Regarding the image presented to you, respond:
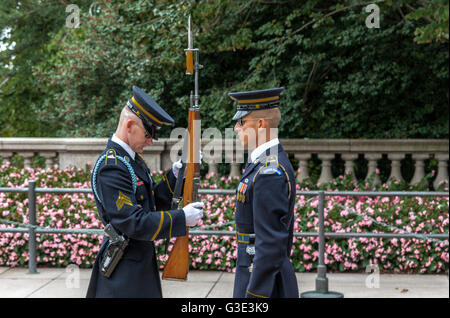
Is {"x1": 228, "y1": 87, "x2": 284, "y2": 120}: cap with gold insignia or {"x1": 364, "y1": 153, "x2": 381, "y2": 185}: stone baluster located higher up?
{"x1": 228, "y1": 87, "x2": 284, "y2": 120}: cap with gold insignia

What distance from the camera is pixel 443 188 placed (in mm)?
8812

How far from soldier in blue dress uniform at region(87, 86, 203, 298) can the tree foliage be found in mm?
Answer: 5412

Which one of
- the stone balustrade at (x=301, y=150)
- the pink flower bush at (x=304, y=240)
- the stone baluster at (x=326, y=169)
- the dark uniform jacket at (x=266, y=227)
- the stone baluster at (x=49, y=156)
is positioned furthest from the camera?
the stone baluster at (x=49, y=156)

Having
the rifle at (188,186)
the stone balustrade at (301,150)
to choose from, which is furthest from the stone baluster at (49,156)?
the rifle at (188,186)

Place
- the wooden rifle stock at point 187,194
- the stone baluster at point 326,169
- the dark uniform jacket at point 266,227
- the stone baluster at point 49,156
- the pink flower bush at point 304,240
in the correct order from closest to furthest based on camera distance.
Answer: the dark uniform jacket at point 266,227
the wooden rifle stock at point 187,194
the pink flower bush at point 304,240
the stone baluster at point 326,169
the stone baluster at point 49,156

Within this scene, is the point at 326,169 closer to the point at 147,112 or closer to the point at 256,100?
the point at 256,100

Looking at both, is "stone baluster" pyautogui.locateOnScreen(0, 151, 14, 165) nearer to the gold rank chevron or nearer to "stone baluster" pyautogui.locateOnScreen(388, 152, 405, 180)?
"stone baluster" pyautogui.locateOnScreen(388, 152, 405, 180)

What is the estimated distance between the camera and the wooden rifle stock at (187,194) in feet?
11.6

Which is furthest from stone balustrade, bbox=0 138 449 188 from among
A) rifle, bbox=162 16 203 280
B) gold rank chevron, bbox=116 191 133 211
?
gold rank chevron, bbox=116 191 133 211

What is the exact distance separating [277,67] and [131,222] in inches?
297

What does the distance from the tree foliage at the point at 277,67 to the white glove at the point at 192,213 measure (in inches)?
221

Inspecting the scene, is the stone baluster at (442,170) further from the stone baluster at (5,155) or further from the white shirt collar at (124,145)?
the white shirt collar at (124,145)

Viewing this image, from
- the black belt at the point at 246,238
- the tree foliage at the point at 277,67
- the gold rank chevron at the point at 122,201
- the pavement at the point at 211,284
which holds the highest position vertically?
the tree foliage at the point at 277,67

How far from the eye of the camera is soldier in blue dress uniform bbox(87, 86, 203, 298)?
328cm
